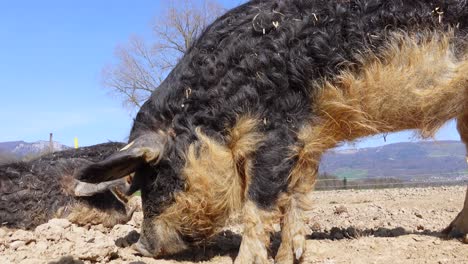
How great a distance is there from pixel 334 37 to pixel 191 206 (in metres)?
1.98

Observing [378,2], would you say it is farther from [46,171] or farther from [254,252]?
[46,171]

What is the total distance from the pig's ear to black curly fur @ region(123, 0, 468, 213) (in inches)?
7.8

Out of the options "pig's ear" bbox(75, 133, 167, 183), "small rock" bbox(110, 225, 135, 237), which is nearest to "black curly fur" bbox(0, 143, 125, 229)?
"small rock" bbox(110, 225, 135, 237)

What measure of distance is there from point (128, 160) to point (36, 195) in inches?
105

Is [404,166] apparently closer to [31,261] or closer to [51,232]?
[51,232]

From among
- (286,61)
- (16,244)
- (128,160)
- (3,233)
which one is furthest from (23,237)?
(286,61)

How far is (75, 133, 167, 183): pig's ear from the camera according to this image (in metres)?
4.89

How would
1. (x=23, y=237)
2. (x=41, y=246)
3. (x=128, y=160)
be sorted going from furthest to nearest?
(x=23, y=237)
(x=41, y=246)
(x=128, y=160)

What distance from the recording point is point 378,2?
15.9 feet

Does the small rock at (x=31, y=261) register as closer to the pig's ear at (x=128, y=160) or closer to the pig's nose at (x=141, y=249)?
the pig's ear at (x=128, y=160)

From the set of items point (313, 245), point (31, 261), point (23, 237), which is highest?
point (23, 237)

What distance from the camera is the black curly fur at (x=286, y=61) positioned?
4816 millimetres

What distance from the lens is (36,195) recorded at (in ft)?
23.2

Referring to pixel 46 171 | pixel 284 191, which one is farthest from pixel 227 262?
pixel 46 171
